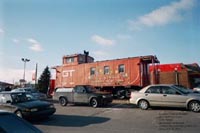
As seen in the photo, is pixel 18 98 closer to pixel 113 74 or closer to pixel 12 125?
pixel 12 125

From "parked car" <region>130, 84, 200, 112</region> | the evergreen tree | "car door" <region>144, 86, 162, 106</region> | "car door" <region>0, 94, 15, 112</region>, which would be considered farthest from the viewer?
the evergreen tree

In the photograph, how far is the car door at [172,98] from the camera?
13898 millimetres

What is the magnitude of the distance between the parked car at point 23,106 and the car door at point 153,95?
18.2 ft

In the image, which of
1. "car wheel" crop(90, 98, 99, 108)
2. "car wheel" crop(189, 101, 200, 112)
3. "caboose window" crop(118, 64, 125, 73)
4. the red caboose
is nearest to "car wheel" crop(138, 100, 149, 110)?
"car wheel" crop(189, 101, 200, 112)

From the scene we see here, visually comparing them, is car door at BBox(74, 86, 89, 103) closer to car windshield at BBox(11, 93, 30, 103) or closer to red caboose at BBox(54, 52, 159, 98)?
red caboose at BBox(54, 52, 159, 98)

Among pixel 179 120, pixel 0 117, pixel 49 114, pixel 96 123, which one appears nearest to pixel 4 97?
pixel 49 114

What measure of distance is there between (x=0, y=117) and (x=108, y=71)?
18.0 meters

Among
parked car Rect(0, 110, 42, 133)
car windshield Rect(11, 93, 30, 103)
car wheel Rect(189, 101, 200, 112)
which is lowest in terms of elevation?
car wheel Rect(189, 101, 200, 112)

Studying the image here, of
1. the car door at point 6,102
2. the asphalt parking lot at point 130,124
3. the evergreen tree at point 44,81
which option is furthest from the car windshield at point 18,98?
Result: the evergreen tree at point 44,81

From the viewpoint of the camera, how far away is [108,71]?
2222 centimetres

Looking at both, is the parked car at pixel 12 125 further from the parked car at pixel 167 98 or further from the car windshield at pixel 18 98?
the parked car at pixel 167 98

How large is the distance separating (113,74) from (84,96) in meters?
4.69

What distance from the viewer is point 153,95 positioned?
14859 millimetres

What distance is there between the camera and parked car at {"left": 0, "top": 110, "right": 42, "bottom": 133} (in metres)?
4.18
